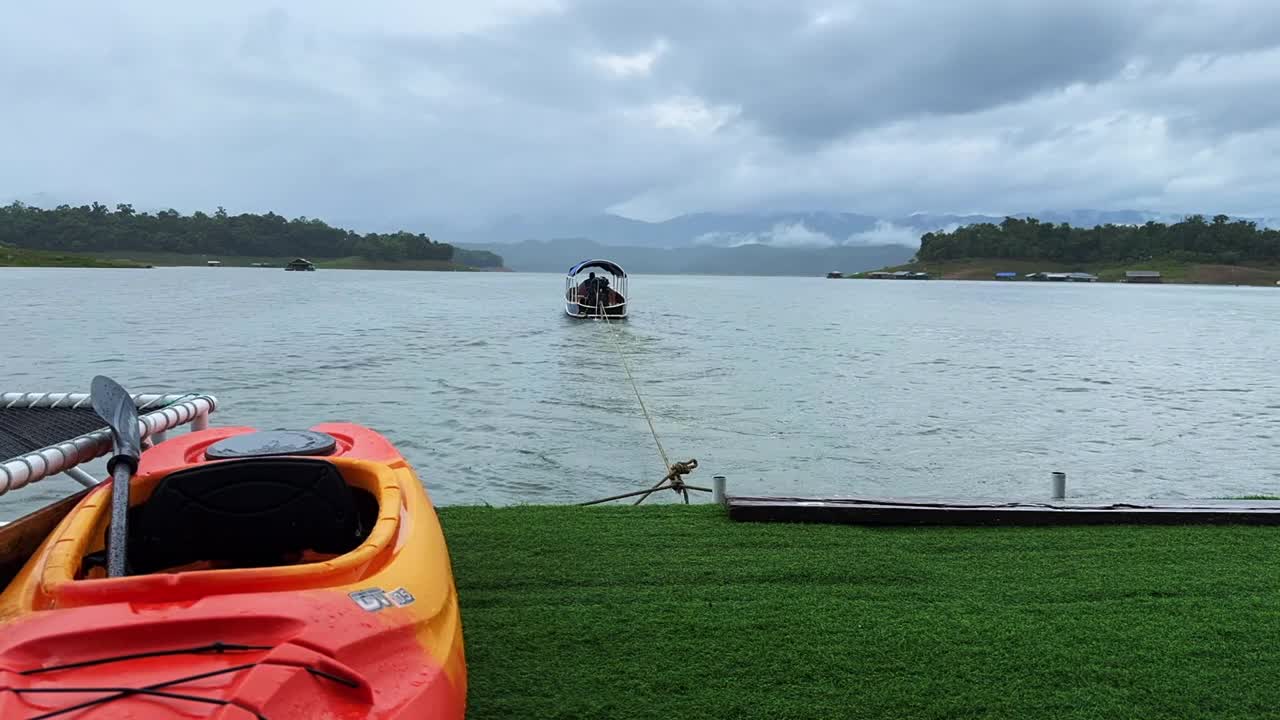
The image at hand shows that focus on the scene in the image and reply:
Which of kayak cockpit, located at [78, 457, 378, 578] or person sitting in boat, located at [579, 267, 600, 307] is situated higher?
person sitting in boat, located at [579, 267, 600, 307]

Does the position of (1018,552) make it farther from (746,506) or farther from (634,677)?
(634,677)

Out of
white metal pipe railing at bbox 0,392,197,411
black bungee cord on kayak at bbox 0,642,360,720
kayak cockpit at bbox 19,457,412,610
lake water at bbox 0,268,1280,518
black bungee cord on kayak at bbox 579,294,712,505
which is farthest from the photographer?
lake water at bbox 0,268,1280,518

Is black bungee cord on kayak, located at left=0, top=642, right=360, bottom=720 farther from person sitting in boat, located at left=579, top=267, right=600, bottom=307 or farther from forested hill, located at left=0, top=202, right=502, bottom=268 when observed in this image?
forested hill, located at left=0, top=202, right=502, bottom=268

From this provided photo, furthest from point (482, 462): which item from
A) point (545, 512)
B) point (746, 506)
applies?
point (746, 506)

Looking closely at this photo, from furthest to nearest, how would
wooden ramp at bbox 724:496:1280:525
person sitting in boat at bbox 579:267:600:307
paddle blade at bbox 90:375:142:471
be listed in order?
person sitting in boat at bbox 579:267:600:307, wooden ramp at bbox 724:496:1280:525, paddle blade at bbox 90:375:142:471

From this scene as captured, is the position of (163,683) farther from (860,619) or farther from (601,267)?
(601,267)

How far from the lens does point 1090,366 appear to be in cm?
1772

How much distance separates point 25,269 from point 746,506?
91506 millimetres

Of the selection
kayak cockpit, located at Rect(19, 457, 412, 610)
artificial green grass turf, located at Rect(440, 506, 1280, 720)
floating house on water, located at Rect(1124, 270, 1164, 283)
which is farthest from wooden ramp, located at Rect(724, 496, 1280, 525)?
floating house on water, located at Rect(1124, 270, 1164, 283)

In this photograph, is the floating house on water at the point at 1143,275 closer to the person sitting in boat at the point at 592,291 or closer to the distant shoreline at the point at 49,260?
the person sitting in boat at the point at 592,291

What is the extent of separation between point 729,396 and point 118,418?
417 inches

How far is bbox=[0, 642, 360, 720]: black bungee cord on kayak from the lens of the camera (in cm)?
160

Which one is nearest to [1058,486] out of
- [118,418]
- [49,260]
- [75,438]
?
[118,418]

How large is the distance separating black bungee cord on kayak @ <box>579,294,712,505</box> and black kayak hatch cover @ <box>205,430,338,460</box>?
209cm
